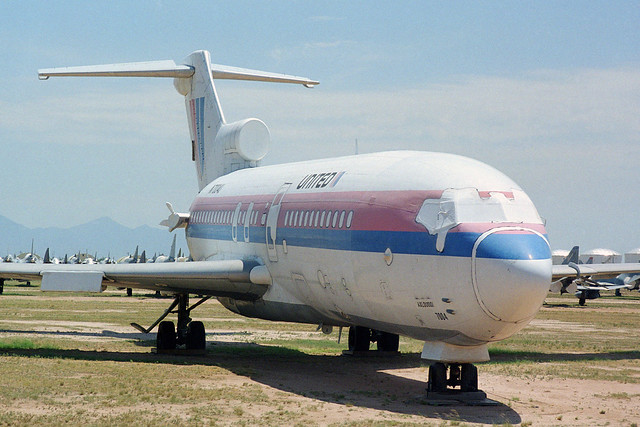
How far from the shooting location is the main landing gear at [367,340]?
25250 millimetres

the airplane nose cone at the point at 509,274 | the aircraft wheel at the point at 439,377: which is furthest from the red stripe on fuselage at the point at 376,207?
the aircraft wheel at the point at 439,377

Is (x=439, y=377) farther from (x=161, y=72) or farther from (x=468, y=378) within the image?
(x=161, y=72)

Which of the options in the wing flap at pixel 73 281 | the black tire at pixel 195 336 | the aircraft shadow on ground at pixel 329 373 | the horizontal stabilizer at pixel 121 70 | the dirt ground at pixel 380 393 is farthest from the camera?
the horizontal stabilizer at pixel 121 70

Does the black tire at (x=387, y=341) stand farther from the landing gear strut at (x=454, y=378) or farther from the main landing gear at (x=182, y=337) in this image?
the landing gear strut at (x=454, y=378)

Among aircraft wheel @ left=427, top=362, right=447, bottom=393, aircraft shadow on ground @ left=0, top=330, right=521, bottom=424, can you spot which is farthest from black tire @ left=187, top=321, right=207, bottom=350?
aircraft wheel @ left=427, top=362, right=447, bottom=393

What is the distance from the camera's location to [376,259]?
1688 cm

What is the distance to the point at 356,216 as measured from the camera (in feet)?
58.6

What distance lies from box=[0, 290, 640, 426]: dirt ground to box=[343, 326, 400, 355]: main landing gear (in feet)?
1.68

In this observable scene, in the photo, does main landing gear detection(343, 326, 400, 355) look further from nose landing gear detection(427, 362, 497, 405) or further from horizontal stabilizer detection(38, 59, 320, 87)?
horizontal stabilizer detection(38, 59, 320, 87)

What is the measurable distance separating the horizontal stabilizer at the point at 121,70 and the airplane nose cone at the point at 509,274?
20.2 m

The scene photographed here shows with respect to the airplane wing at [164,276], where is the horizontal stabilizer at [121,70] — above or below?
above

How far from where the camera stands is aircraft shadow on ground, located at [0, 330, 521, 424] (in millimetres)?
15836

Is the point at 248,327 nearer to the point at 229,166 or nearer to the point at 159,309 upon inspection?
the point at 229,166

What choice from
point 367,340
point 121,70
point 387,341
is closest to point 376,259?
point 367,340
